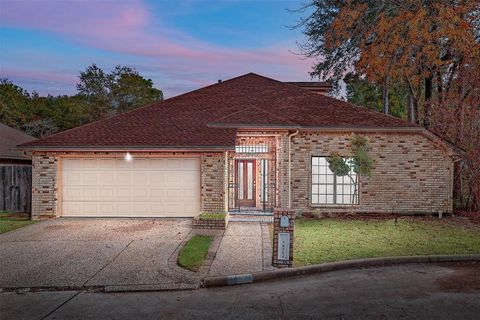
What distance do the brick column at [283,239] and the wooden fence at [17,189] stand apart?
10.7m

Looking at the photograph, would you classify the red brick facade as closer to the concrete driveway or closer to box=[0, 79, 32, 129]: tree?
the concrete driveway

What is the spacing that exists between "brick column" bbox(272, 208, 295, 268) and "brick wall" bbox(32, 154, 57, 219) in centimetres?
931

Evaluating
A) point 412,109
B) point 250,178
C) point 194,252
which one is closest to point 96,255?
point 194,252

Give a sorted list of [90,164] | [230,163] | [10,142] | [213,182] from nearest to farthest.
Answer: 1. [213,182]
2. [90,164]
3. [230,163]
4. [10,142]

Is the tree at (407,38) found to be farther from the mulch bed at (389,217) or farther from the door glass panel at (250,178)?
the door glass panel at (250,178)

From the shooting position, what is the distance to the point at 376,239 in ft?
34.5

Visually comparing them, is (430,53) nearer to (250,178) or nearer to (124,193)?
(250,178)

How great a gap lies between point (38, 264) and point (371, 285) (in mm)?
6664

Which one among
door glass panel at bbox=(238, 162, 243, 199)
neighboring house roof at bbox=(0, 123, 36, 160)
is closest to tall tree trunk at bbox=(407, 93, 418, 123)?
door glass panel at bbox=(238, 162, 243, 199)

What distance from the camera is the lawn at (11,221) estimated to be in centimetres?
1216

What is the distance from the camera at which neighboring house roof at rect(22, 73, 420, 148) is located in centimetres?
1370

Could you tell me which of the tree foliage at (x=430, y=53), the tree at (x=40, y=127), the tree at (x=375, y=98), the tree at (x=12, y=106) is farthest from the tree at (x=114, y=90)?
the tree foliage at (x=430, y=53)

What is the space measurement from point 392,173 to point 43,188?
12.7m

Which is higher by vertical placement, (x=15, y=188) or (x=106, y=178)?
(x=106, y=178)
